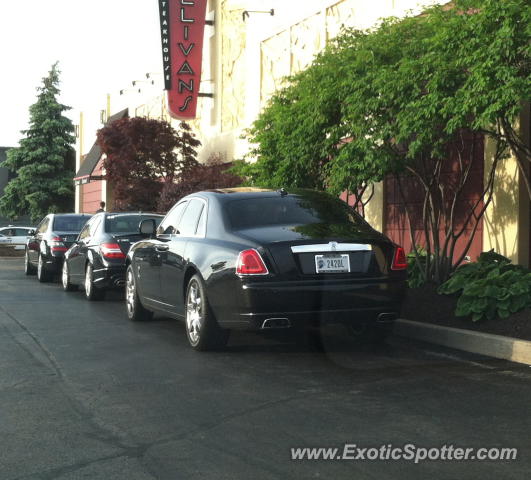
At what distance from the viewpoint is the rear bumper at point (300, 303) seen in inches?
319

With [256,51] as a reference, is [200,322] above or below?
below

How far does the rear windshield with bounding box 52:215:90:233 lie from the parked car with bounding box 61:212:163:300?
129 inches

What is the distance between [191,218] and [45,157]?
1850 inches

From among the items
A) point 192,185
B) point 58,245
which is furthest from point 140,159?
point 58,245

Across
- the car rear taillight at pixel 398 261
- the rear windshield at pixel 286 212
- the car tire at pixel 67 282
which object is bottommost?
the car tire at pixel 67 282

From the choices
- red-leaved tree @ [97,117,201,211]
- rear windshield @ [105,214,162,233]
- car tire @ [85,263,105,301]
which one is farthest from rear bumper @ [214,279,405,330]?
red-leaved tree @ [97,117,201,211]

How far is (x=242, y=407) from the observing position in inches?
247

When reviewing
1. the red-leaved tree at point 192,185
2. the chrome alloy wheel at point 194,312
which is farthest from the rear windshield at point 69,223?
the chrome alloy wheel at point 194,312

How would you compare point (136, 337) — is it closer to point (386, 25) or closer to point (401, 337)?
point (401, 337)

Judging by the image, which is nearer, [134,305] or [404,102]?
[404,102]

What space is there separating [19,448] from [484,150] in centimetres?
1112

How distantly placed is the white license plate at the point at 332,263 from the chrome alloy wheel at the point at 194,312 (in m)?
1.34

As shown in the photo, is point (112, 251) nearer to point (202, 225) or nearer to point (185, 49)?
point (202, 225)

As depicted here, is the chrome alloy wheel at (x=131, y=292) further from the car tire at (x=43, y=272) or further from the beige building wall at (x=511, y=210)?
the car tire at (x=43, y=272)
